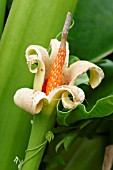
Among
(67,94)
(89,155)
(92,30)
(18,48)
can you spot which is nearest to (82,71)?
(67,94)

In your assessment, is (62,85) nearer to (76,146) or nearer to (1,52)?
(1,52)

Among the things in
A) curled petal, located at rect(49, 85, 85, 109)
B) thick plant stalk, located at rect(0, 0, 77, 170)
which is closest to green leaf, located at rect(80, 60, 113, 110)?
thick plant stalk, located at rect(0, 0, 77, 170)

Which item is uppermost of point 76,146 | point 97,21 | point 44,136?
point 97,21

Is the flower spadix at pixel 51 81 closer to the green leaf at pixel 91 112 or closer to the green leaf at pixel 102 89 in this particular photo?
the green leaf at pixel 91 112

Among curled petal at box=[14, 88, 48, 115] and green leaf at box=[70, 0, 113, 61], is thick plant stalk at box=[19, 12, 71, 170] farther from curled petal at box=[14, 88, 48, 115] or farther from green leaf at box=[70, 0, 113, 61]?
green leaf at box=[70, 0, 113, 61]

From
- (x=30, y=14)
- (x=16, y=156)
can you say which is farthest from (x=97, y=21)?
(x=16, y=156)

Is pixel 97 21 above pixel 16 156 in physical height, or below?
above
